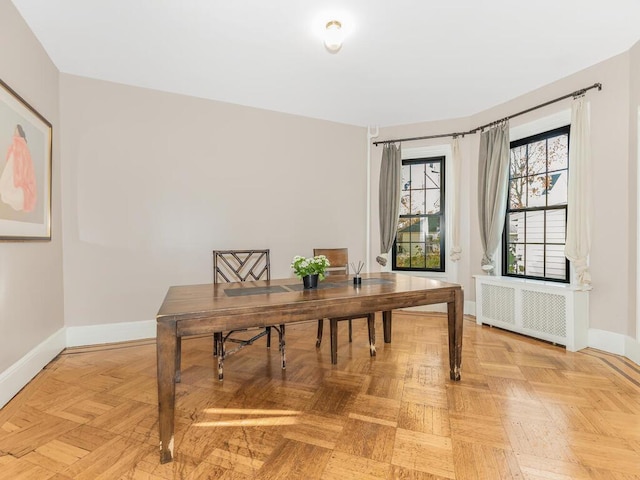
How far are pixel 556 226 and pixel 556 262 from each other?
393 millimetres

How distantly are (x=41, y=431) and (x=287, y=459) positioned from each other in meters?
1.39

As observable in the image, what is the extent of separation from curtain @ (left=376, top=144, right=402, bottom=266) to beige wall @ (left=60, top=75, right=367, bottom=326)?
2.12 feet

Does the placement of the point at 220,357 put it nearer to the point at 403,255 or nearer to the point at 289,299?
the point at 289,299

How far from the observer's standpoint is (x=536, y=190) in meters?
3.85

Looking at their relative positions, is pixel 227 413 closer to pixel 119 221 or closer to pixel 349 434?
pixel 349 434

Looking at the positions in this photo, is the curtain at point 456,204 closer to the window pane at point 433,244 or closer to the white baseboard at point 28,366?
the window pane at point 433,244

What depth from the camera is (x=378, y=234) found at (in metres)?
4.80

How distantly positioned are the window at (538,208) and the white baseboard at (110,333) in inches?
168

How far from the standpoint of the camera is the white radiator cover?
3.12 metres

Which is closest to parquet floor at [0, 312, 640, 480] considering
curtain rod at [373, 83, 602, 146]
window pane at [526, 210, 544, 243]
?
window pane at [526, 210, 544, 243]

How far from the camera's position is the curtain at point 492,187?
12.8ft

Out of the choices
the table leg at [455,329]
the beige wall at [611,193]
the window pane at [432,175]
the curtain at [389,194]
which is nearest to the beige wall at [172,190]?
the curtain at [389,194]

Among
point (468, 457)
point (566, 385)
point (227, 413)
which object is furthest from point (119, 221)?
point (566, 385)

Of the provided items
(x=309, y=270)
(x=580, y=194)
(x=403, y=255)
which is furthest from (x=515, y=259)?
(x=309, y=270)
